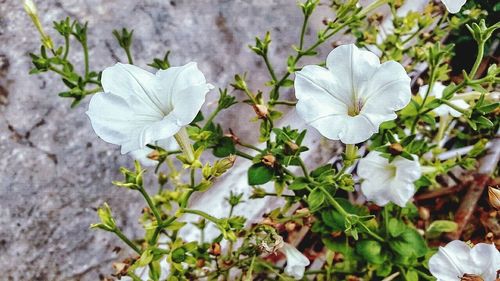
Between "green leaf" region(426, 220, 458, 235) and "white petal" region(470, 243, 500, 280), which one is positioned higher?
"white petal" region(470, 243, 500, 280)

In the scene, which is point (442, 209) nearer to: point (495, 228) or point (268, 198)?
point (495, 228)

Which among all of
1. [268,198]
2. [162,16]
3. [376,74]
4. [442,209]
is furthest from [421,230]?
[162,16]

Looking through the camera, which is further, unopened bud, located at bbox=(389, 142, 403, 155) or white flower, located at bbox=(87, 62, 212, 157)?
unopened bud, located at bbox=(389, 142, 403, 155)

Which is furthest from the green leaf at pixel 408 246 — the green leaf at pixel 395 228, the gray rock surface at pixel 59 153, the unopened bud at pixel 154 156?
the gray rock surface at pixel 59 153

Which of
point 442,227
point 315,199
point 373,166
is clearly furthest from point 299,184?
point 442,227

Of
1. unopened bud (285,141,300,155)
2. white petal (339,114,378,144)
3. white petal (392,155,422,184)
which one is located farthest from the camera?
white petal (392,155,422,184)

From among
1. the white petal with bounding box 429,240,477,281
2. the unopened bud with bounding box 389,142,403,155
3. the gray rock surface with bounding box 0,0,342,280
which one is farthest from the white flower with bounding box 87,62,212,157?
the gray rock surface with bounding box 0,0,342,280

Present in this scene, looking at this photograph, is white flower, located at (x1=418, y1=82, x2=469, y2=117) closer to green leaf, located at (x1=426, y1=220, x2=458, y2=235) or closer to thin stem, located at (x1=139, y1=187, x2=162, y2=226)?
green leaf, located at (x1=426, y1=220, x2=458, y2=235)

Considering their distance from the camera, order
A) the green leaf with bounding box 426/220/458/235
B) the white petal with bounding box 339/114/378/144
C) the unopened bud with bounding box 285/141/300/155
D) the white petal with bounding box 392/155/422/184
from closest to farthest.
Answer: the white petal with bounding box 339/114/378/144
the unopened bud with bounding box 285/141/300/155
the white petal with bounding box 392/155/422/184
the green leaf with bounding box 426/220/458/235

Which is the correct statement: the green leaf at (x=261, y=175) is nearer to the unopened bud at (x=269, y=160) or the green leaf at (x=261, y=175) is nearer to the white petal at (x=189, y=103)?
the unopened bud at (x=269, y=160)
